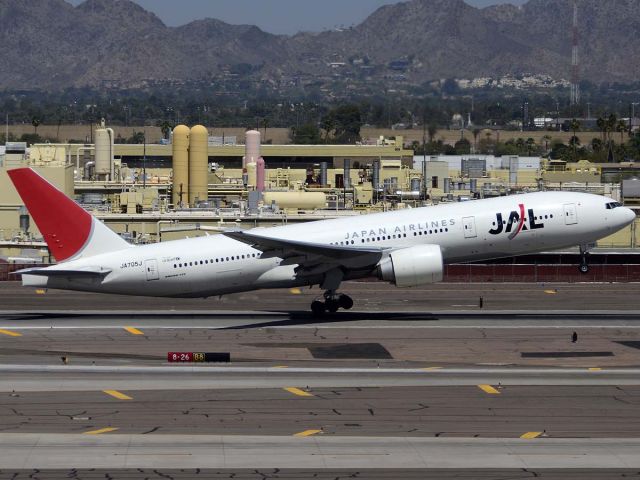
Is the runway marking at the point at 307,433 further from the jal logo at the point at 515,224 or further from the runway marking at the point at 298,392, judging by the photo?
the jal logo at the point at 515,224

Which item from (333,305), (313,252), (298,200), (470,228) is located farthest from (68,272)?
(298,200)

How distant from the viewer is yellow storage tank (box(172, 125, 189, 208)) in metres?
122

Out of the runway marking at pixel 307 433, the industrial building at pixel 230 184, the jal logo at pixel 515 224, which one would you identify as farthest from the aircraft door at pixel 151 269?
the runway marking at pixel 307 433

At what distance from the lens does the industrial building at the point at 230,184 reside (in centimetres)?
9525

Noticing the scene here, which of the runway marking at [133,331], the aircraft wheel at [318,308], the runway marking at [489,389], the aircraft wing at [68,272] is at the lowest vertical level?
the runway marking at [133,331]

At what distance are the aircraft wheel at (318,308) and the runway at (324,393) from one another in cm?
70

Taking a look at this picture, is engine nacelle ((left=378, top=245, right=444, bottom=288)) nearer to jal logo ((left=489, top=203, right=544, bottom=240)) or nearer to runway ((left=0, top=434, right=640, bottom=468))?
jal logo ((left=489, top=203, right=544, bottom=240))

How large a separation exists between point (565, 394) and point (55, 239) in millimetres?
26716

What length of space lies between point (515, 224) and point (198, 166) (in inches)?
2787

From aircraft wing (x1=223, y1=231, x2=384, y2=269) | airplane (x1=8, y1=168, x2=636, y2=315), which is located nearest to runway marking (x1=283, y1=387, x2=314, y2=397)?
aircraft wing (x1=223, y1=231, x2=384, y2=269)

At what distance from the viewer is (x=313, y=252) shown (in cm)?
5584

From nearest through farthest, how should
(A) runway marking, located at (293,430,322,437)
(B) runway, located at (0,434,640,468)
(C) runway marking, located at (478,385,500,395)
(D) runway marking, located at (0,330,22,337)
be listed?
(B) runway, located at (0,434,640,468) < (A) runway marking, located at (293,430,322,437) < (C) runway marking, located at (478,385,500,395) < (D) runway marking, located at (0,330,22,337)

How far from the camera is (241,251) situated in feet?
187
